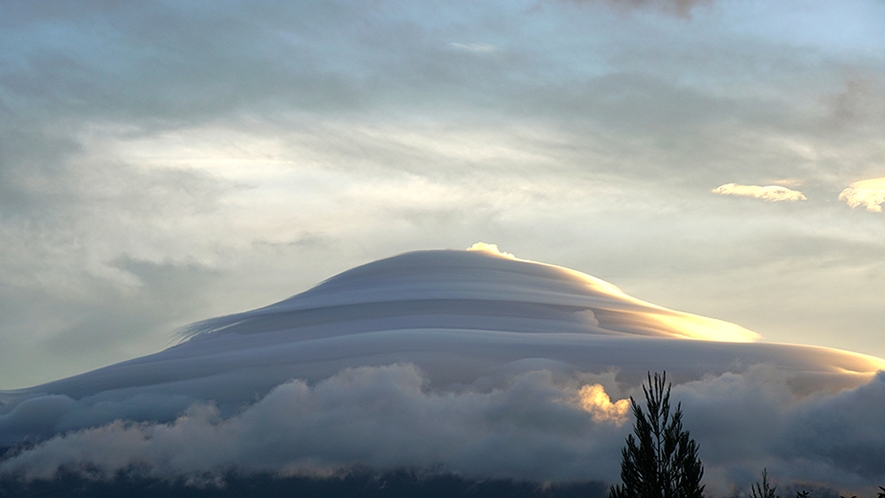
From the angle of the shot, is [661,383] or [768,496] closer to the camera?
[768,496]

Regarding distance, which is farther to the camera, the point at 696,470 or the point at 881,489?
the point at 696,470

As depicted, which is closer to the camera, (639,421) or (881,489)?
(881,489)

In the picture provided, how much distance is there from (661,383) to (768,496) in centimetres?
903

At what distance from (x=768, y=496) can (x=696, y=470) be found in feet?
24.6

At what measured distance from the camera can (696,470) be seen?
47.6 metres

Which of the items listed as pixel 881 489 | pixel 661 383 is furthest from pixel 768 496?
pixel 661 383

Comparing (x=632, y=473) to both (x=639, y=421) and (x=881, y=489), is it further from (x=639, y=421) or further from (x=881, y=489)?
(x=881, y=489)

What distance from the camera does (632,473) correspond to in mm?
48344

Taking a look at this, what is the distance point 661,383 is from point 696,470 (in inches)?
207

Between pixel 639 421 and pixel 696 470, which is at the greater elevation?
pixel 639 421

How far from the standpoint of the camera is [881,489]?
38.0m

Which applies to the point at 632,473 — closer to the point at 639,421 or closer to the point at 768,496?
the point at 639,421

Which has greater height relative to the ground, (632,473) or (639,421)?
(639,421)

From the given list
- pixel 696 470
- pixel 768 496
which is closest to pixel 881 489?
pixel 768 496
